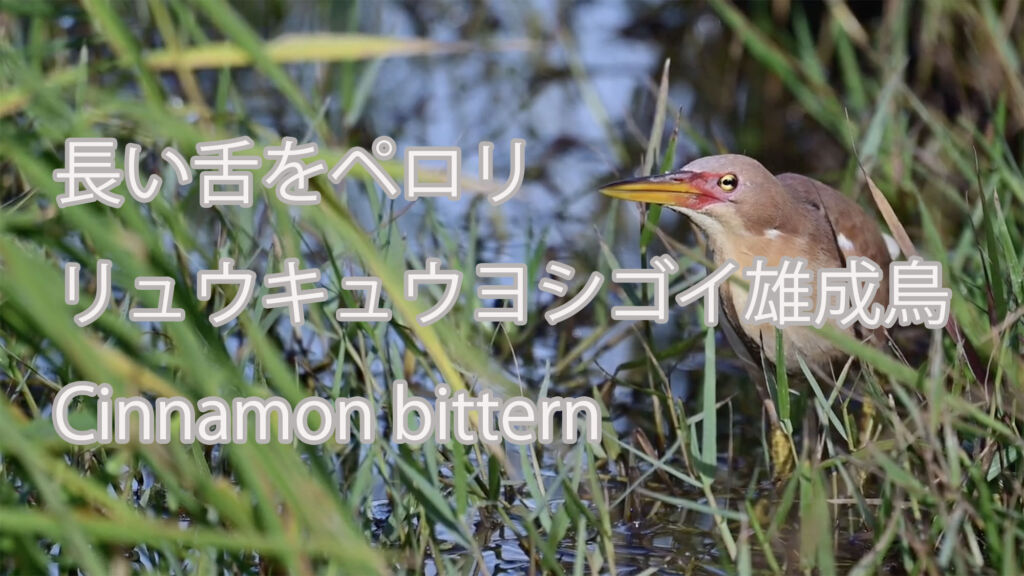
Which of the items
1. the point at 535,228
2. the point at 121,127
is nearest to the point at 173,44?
the point at 121,127

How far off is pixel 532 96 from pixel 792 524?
375 cm

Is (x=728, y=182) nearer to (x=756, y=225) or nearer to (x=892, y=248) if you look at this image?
(x=756, y=225)

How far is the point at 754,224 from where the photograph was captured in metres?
3.35

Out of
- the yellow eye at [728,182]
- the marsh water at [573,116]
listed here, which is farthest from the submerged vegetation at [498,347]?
the yellow eye at [728,182]

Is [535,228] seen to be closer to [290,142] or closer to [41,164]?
[290,142]

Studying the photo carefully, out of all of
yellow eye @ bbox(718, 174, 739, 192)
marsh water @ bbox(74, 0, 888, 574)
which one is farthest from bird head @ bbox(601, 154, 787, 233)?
marsh water @ bbox(74, 0, 888, 574)

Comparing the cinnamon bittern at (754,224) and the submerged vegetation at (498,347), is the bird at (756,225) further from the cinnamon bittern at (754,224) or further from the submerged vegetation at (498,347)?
the submerged vegetation at (498,347)

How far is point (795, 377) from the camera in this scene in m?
3.39

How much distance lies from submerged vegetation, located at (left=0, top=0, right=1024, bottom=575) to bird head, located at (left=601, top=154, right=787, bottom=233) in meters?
0.09

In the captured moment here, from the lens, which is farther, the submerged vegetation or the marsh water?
the marsh water

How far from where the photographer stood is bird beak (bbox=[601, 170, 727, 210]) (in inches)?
127

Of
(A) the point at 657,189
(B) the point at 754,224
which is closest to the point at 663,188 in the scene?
(A) the point at 657,189

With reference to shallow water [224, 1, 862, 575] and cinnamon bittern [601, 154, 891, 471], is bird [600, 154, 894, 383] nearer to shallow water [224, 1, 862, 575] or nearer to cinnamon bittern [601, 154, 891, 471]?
cinnamon bittern [601, 154, 891, 471]

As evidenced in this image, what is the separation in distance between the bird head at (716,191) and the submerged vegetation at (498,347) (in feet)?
0.28
